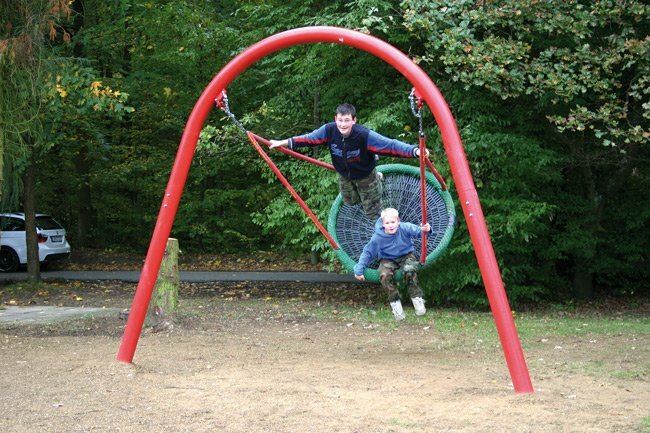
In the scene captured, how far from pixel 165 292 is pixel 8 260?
450 inches

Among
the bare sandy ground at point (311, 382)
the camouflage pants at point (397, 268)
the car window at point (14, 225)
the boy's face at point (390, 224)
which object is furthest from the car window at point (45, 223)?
the boy's face at point (390, 224)

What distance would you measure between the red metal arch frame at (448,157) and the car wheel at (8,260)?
13.6 metres

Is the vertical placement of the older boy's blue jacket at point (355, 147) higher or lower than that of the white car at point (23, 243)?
higher

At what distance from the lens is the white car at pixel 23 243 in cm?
1988

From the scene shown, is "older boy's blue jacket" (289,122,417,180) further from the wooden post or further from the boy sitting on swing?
the wooden post

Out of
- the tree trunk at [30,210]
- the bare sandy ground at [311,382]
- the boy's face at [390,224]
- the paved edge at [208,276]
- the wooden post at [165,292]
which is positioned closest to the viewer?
the bare sandy ground at [311,382]

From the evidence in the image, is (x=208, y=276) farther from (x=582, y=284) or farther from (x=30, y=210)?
(x=582, y=284)

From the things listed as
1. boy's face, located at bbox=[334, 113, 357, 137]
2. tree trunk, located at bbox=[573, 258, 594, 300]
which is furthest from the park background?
boy's face, located at bbox=[334, 113, 357, 137]

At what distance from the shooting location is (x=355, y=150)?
7.75m

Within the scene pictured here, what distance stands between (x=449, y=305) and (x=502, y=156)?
2693 mm

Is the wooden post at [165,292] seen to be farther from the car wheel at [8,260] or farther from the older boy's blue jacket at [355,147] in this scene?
the car wheel at [8,260]

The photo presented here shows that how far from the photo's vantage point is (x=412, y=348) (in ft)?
29.5

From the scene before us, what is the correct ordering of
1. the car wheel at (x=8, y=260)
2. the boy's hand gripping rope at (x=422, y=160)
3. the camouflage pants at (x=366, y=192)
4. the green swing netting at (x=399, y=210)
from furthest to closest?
the car wheel at (x=8, y=260) < the green swing netting at (x=399, y=210) < the camouflage pants at (x=366, y=192) < the boy's hand gripping rope at (x=422, y=160)

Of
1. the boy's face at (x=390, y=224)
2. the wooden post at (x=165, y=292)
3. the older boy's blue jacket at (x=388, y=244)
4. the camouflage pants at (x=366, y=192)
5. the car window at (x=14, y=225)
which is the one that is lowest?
the wooden post at (x=165, y=292)
